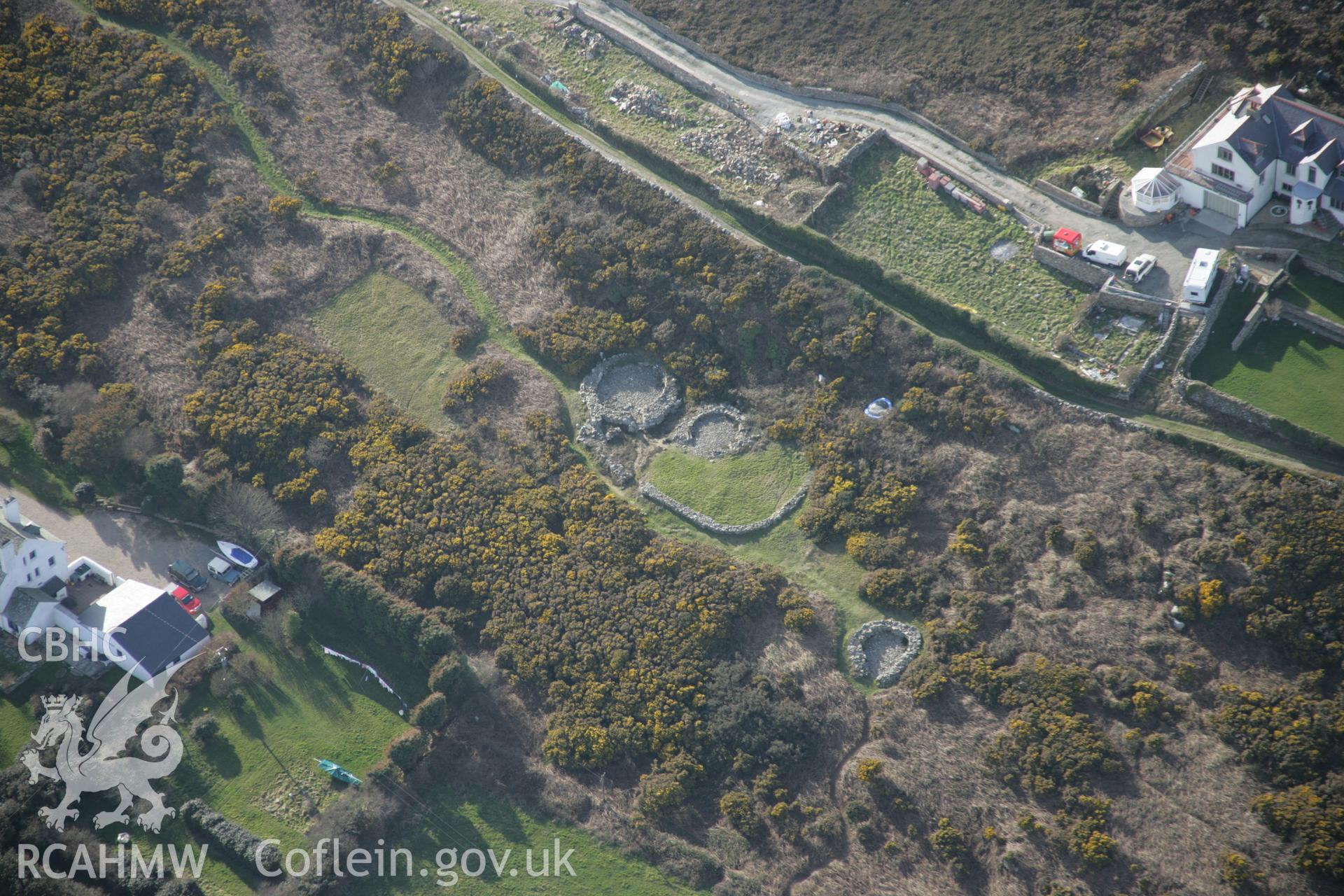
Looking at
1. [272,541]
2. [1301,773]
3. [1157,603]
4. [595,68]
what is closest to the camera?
[1301,773]

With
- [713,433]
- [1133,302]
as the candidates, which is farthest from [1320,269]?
[713,433]

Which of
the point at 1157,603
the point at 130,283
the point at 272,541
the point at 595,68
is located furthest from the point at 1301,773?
the point at 130,283

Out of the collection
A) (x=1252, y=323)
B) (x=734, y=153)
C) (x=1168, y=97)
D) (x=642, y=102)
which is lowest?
(x=642, y=102)

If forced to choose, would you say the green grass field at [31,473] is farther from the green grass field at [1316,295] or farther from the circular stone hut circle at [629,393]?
the green grass field at [1316,295]

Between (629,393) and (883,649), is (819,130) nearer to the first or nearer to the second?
(629,393)

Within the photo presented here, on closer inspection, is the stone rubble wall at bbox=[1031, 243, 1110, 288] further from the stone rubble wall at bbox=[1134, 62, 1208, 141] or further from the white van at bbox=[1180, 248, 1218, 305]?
the stone rubble wall at bbox=[1134, 62, 1208, 141]

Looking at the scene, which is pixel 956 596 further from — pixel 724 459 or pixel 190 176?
pixel 190 176

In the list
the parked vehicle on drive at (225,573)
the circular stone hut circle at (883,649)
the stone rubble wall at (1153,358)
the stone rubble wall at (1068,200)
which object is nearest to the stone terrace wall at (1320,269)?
the stone rubble wall at (1153,358)
